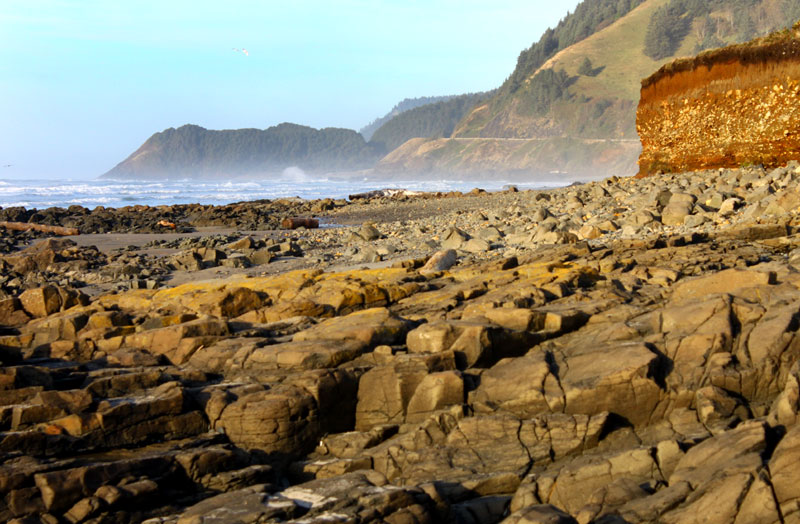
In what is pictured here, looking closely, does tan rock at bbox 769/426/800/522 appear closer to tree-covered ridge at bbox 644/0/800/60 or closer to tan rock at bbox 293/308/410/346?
tan rock at bbox 293/308/410/346

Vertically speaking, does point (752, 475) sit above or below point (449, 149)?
below

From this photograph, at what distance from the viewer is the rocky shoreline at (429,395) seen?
191 inches

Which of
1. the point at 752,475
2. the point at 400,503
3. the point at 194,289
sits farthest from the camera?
the point at 194,289

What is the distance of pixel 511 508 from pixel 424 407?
1.47m

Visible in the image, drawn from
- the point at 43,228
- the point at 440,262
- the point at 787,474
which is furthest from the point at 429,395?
the point at 43,228

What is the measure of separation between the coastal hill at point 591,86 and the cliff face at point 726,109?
7693 cm

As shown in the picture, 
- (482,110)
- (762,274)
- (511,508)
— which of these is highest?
(482,110)

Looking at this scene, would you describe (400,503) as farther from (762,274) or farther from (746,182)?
(746,182)

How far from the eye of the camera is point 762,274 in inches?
286

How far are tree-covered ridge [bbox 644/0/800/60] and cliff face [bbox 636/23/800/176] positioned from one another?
100 m

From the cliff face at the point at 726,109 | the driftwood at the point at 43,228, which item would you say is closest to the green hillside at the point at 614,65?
the cliff face at the point at 726,109

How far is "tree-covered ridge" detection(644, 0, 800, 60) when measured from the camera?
11046cm

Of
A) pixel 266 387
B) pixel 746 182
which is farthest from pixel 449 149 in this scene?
pixel 266 387

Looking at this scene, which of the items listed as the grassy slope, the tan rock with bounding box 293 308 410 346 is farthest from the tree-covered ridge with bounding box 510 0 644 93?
the tan rock with bounding box 293 308 410 346
